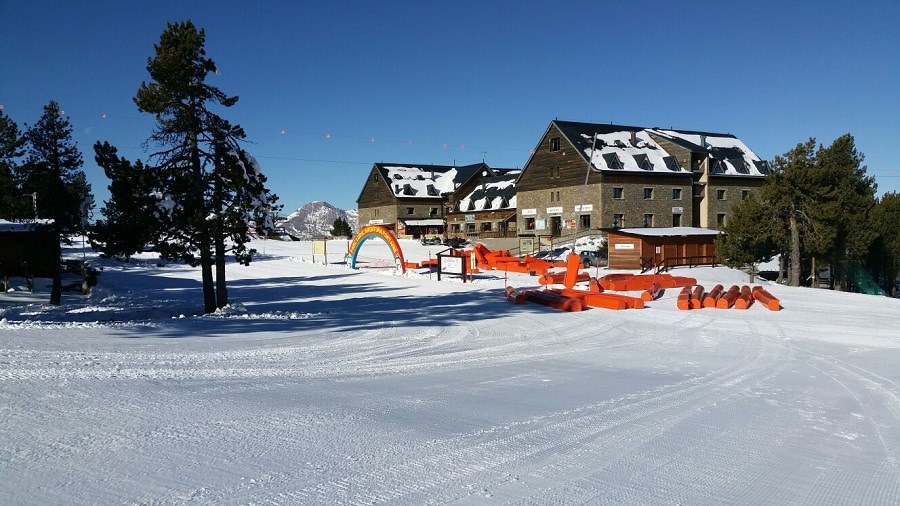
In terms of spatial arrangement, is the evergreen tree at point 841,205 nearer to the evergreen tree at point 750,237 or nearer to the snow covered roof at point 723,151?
the evergreen tree at point 750,237

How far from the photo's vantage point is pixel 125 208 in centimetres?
1652

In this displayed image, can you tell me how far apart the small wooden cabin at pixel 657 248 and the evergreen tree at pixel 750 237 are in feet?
13.2

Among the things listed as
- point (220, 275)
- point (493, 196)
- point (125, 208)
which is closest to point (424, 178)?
point (493, 196)

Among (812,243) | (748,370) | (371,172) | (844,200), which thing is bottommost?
(748,370)

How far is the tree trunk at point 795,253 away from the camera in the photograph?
31125mm

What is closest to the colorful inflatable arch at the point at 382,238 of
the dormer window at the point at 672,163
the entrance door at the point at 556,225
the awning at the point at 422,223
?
the entrance door at the point at 556,225

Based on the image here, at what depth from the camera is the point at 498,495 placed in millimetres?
4062

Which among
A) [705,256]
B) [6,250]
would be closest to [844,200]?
[705,256]

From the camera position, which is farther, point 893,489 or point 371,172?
point 371,172

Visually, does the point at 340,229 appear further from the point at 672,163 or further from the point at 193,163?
the point at 193,163

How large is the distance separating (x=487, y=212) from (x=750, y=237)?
1537 inches

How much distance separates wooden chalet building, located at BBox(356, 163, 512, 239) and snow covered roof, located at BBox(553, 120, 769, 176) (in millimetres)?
22785

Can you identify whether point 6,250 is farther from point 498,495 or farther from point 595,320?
A: point 498,495

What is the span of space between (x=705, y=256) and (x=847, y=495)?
3903 centimetres
